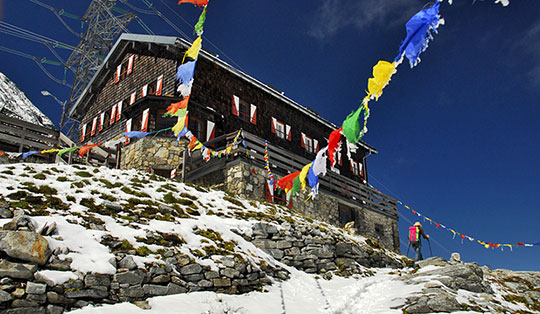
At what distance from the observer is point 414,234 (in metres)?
14.0

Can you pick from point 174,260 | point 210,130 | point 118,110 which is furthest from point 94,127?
point 174,260

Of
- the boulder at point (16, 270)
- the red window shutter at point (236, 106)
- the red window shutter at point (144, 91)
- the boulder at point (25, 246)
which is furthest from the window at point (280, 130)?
the boulder at point (16, 270)

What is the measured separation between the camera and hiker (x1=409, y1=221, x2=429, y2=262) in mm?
13961

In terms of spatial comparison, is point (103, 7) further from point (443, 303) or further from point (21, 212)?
point (443, 303)

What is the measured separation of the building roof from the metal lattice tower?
5.71 meters

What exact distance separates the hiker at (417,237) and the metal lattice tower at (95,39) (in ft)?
87.7

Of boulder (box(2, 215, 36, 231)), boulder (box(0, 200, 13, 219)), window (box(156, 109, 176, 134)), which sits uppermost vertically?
window (box(156, 109, 176, 134))

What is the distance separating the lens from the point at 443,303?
7.89 meters

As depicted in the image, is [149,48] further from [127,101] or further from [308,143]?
[308,143]

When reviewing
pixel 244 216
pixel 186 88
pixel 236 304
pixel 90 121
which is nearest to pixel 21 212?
pixel 236 304

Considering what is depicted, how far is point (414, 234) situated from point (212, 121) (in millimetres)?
11001

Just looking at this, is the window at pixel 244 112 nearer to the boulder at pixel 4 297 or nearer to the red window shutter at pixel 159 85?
the red window shutter at pixel 159 85

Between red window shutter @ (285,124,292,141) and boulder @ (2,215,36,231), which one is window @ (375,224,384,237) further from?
boulder @ (2,215,36,231)

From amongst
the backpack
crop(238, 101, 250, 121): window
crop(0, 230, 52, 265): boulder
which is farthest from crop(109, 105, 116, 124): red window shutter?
crop(0, 230, 52, 265): boulder
